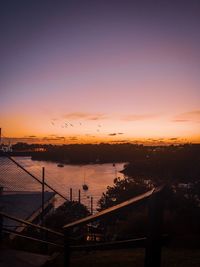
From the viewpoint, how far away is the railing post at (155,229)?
2.43 metres

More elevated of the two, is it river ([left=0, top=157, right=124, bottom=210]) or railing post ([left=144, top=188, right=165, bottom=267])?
railing post ([left=144, top=188, right=165, bottom=267])

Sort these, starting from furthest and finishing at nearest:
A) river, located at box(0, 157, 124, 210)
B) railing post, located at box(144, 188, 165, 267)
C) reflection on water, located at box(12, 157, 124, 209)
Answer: reflection on water, located at box(12, 157, 124, 209), river, located at box(0, 157, 124, 210), railing post, located at box(144, 188, 165, 267)

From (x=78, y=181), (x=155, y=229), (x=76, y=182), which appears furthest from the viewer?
(x=78, y=181)

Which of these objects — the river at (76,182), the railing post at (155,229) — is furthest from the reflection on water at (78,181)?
the railing post at (155,229)

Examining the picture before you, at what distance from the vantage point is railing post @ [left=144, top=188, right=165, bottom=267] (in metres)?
2.43

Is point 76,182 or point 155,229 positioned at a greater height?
point 155,229


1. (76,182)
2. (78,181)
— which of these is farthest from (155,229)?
(78,181)

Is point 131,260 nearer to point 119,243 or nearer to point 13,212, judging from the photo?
point 119,243

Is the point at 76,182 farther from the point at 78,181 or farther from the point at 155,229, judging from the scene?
the point at 155,229

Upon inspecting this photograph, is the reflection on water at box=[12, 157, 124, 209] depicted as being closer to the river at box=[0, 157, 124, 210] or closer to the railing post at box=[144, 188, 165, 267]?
the river at box=[0, 157, 124, 210]

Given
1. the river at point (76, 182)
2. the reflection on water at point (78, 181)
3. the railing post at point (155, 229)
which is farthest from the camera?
the reflection on water at point (78, 181)

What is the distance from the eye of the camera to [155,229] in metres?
2.47

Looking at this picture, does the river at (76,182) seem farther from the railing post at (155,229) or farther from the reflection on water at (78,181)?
the railing post at (155,229)

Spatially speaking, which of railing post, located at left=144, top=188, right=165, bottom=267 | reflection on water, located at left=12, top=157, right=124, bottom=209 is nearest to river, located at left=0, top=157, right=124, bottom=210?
reflection on water, located at left=12, top=157, right=124, bottom=209
